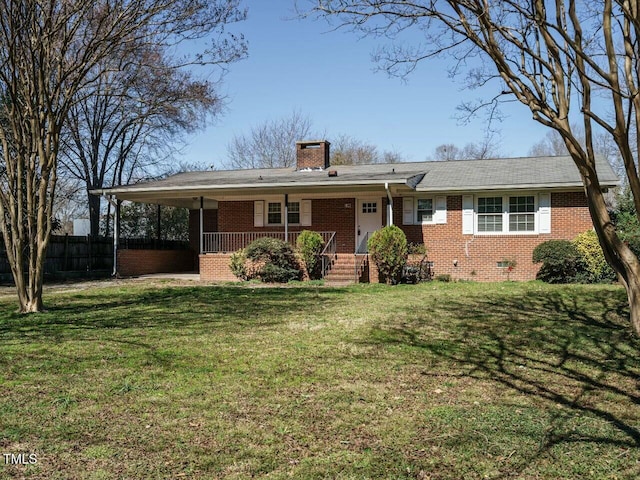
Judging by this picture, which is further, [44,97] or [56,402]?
[44,97]

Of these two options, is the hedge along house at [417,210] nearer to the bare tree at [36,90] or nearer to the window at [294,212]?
the window at [294,212]

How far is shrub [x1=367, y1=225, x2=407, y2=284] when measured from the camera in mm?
15312

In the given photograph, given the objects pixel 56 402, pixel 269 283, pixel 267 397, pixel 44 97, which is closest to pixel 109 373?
pixel 56 402

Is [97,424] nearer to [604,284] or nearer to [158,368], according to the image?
[158,368]

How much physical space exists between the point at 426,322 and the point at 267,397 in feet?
13.9

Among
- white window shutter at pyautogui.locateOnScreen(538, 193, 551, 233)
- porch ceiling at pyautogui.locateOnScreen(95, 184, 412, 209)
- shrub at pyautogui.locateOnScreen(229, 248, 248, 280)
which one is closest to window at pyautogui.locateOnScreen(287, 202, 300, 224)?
porch ceiling at pyautogui.locateOnScreen(95, 184, 412, 209)

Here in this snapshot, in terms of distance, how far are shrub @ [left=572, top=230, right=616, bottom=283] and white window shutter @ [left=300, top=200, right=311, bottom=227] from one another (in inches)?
338

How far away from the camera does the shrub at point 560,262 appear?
14.9 meters

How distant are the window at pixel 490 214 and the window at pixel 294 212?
6.21m

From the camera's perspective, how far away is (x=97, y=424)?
416 centimetres

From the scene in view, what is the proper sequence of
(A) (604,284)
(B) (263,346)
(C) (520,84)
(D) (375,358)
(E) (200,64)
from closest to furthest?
(D) (375,358) → (B) (263,346) → (C) (520,84) → (E) (200,64) → (A) (604,284)

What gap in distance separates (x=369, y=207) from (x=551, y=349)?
12.4 m

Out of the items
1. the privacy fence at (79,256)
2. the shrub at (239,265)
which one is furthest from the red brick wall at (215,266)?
the privacy fence at (79,256)

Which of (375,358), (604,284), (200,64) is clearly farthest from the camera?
(604,284)
